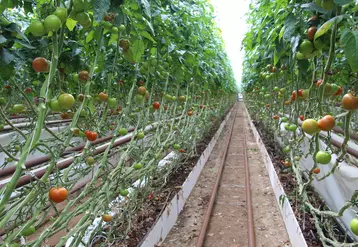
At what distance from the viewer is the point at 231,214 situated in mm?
4152

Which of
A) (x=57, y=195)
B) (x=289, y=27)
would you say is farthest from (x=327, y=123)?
(x=57, y=195)

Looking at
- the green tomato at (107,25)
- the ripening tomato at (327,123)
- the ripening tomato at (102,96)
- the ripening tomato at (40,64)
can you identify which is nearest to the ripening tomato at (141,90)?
the ripening tomato at (102,96)

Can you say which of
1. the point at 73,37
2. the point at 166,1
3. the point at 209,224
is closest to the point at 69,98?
the point at 73,37

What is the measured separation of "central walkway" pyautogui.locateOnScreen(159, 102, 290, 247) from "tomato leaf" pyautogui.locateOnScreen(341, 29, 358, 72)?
110 inches

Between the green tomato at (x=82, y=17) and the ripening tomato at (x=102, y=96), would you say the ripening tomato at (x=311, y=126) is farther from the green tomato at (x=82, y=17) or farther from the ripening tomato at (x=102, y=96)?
the ripening tomato at (x=102, y=96)

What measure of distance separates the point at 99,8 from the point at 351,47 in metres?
1.02

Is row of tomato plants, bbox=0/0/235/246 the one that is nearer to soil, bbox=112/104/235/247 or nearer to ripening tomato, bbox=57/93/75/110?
ripening tomato, bbox=57/93/75/110

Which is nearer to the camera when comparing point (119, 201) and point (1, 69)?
point (1, 69)

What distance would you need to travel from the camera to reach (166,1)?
2.77m

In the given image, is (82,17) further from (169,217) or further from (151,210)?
(169,217)

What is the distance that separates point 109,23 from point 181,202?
300 cm

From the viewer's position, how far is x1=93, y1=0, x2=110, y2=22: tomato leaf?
1.28 m

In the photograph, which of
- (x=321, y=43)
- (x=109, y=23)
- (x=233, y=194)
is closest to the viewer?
(x=321, y=43)

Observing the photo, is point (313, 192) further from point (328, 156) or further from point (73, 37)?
point (73, 37)
